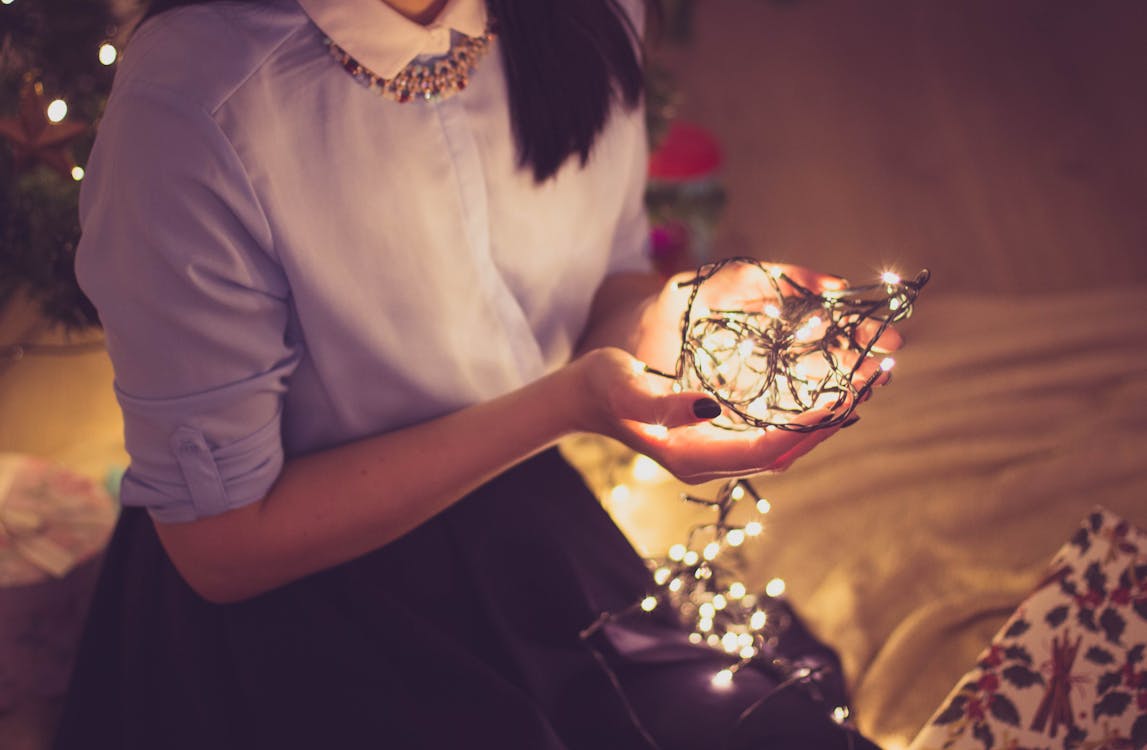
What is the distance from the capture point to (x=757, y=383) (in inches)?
34.7

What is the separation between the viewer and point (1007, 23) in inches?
118

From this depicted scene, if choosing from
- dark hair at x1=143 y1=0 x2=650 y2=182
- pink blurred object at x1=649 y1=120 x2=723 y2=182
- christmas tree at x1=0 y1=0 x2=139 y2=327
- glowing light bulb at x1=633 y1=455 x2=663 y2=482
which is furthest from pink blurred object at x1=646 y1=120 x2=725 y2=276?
christmas tree at x1=0 y1=0 x2=139 y2=327

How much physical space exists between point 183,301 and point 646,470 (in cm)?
83

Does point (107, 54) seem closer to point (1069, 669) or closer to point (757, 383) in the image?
point (757, 383)

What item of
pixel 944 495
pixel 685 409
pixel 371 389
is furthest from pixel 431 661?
pixel 944 495

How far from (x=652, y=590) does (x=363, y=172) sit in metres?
0.58

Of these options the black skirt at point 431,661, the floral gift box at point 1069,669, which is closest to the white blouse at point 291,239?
the black skirt at point 431,661

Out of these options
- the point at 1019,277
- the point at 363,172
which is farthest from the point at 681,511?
the point at 1019,277

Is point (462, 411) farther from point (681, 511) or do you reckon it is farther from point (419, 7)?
point (681, 511)

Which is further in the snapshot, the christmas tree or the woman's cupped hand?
the christmas tree

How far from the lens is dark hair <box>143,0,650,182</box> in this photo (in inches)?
34.9

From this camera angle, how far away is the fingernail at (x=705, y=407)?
71 centimetres

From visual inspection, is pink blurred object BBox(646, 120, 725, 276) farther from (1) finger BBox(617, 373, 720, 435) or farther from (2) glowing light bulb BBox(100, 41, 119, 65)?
(1) finger BBox(617, 373, 720, 435)

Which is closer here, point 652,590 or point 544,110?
point 544,110
